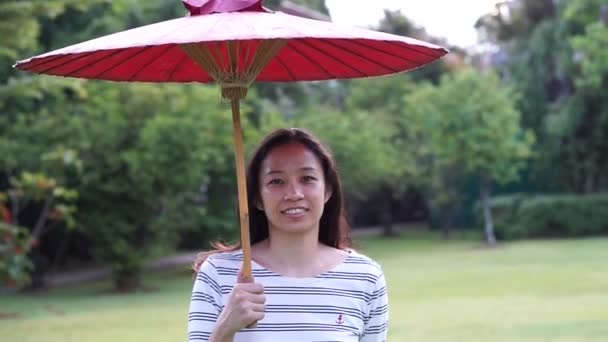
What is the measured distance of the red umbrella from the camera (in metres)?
2.47

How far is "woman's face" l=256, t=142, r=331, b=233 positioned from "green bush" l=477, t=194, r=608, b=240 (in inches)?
1033

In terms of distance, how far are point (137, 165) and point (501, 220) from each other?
47.1ft

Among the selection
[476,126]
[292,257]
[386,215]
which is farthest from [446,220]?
[292,257]

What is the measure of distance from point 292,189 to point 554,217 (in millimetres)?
26380

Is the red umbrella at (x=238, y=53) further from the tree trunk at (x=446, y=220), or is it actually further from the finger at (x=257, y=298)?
the tree trunk at (x=446, y=220)

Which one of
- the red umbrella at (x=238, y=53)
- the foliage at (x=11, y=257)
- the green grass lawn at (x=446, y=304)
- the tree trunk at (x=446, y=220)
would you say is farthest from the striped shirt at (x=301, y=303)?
the tree trunk at (x=446, y=220)

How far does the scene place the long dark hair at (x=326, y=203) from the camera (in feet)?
9.21

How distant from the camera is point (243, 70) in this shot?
276cm

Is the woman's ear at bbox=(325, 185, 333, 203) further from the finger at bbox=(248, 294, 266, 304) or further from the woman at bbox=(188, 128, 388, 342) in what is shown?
the finger at bbox=(248, 294, 266, 304)

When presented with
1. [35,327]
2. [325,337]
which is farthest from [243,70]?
[35,327]

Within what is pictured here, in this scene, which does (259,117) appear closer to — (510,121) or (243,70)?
(510,121)

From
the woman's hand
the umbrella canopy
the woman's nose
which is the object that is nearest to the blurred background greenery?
the umbrella canopy

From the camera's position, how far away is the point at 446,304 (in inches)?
522

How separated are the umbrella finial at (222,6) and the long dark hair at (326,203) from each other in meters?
0.36
